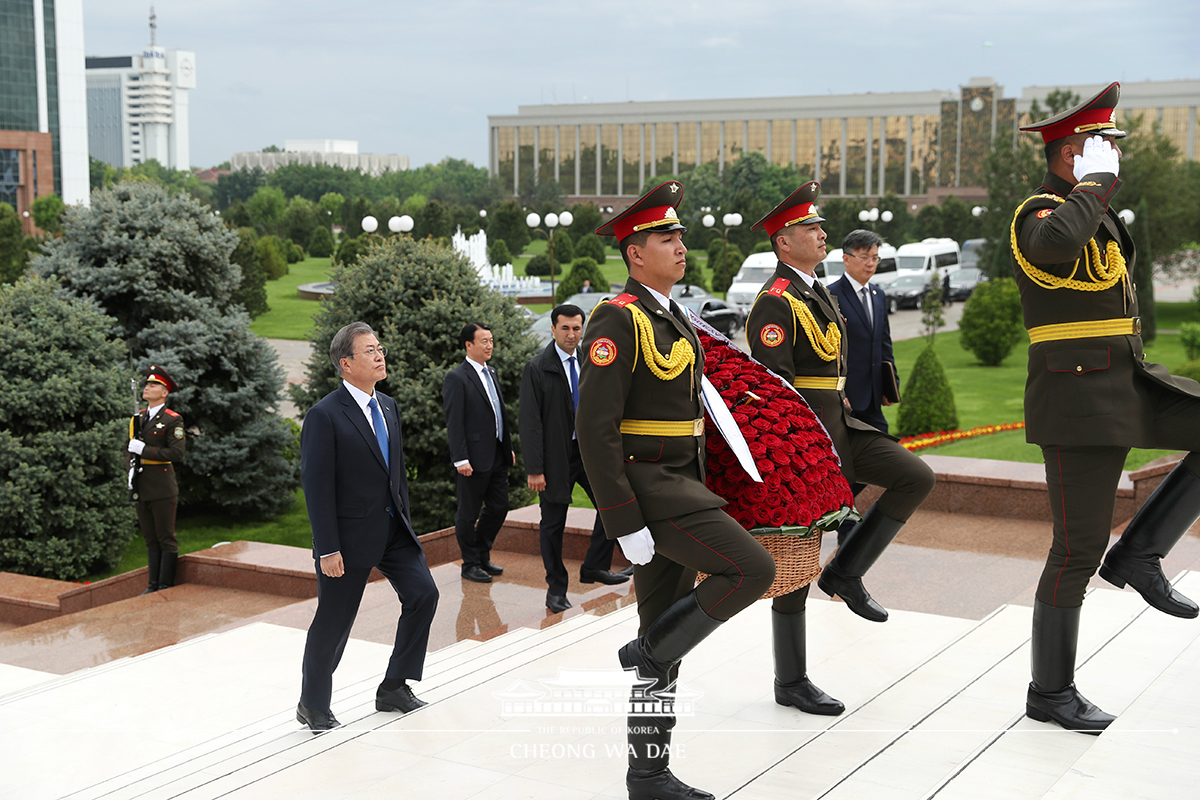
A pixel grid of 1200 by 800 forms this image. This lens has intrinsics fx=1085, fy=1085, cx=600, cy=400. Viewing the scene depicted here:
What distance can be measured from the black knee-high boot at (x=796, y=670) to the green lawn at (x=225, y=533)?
24.4ft

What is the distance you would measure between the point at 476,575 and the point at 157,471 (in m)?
2.70

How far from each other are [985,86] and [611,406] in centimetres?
8296

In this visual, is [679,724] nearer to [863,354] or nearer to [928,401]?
[863,354]

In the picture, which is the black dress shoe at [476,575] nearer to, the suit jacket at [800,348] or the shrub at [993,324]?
the suit jacket at [800,348]

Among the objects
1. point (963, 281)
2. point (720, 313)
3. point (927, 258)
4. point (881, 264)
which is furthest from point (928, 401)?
point (963, 281)

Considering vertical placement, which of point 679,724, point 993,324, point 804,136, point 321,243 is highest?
point 804,136

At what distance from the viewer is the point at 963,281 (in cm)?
4047

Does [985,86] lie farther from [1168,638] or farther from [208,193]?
[1168,638]

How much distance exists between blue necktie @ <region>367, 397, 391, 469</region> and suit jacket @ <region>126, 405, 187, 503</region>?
4.01m

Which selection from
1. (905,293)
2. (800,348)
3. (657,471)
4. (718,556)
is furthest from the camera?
(905,293)

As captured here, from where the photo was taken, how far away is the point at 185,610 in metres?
7.90

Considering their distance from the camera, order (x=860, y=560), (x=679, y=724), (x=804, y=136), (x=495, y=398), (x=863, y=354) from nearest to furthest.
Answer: (x=679, y=724)
(x=860, y=560)
(x=863, y=354)
(x=495, y=398)
(x=804, y=136)

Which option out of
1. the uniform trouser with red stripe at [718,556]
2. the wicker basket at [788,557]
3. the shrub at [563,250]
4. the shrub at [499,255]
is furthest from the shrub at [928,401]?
the shrub at [563,250]

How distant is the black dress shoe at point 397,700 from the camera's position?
4645 mm
